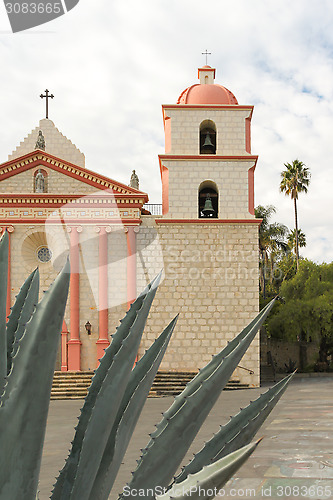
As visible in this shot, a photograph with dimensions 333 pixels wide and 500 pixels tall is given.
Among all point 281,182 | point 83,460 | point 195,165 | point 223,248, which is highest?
point 281,182

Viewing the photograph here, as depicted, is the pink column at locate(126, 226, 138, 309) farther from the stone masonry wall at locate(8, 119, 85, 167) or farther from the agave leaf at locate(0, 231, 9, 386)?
the agave leaf at locate(0, 231, 9, 386)

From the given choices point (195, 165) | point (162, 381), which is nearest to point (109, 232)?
point (195, 165)

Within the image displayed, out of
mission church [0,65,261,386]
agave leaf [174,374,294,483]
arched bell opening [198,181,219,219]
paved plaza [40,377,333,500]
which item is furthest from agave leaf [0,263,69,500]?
arched bell opening [198,181,219,219]

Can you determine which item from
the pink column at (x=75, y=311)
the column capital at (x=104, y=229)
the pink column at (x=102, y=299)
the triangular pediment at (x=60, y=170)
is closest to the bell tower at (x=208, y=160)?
the triangular pediment at (x=60, y=170)

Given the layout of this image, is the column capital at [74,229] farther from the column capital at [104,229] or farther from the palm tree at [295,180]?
the palm tree at [295,180]

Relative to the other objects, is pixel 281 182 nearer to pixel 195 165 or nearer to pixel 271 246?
pixel 271 246

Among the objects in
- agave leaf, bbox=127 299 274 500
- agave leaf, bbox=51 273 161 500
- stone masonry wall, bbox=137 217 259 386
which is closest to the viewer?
agave leaf, bbox=51 273 161 500

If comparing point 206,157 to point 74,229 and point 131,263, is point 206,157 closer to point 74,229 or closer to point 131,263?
point 131,263

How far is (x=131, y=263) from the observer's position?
1720cm

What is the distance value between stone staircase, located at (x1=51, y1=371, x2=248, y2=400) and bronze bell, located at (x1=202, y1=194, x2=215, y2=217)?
17.5ft

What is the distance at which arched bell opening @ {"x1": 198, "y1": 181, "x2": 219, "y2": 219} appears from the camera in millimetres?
17938

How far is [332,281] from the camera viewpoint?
23.5 metres

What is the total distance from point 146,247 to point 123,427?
15.9 meters

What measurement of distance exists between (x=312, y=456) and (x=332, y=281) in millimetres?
17648
